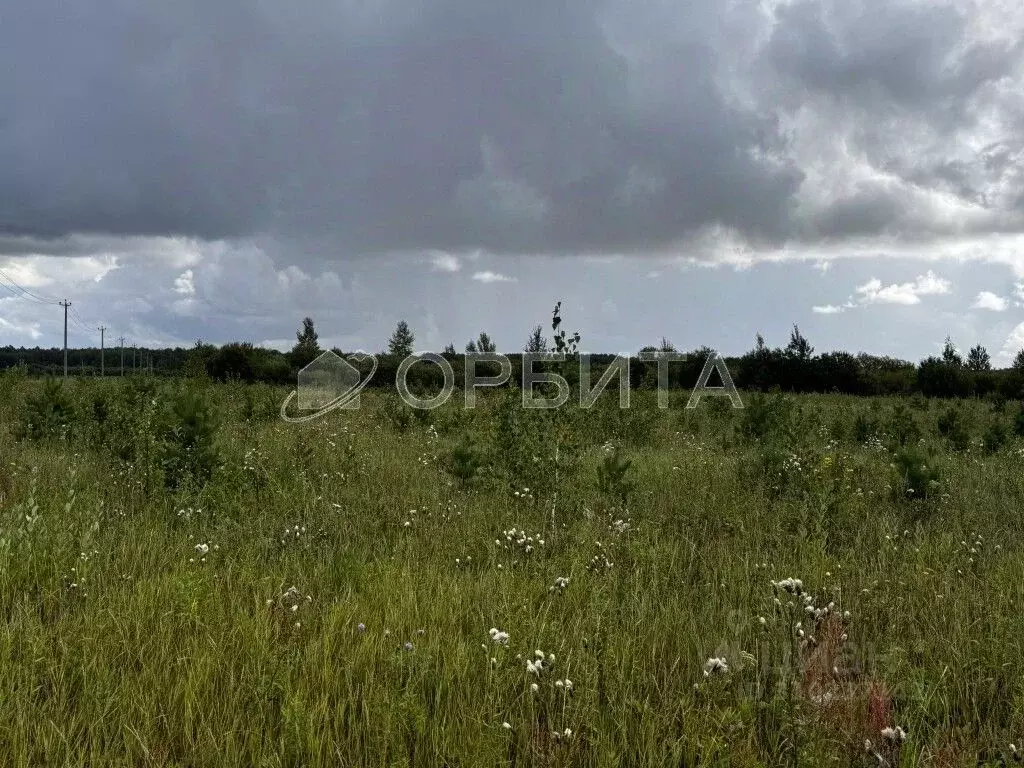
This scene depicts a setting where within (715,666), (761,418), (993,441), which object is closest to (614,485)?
(715,666)

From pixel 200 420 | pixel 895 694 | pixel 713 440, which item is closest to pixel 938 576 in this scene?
pixel 895 694

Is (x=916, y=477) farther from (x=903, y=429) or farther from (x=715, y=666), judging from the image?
(x=903, y=429)

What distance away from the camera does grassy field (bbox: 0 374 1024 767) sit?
9.40ft

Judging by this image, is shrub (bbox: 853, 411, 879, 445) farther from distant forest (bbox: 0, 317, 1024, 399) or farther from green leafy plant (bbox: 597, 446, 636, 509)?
distant forest (bbox: 0, 317, 1024, 399)

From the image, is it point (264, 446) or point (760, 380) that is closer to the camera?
point (264, 446)

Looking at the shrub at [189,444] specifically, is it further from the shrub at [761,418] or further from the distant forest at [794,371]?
the distant forest at [794,371]

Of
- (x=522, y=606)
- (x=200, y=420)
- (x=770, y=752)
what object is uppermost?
(x=200, y=420)

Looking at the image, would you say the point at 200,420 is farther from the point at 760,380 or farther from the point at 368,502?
the point at 760,380

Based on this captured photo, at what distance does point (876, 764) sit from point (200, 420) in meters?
6.65

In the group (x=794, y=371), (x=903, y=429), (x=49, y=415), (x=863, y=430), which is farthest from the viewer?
(x=794, y=371)

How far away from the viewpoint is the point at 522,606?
155 inches

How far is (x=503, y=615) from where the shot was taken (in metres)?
3.86

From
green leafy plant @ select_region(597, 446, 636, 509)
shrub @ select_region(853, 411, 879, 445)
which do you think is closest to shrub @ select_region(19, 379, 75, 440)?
green leafy plant @ select_region(597, 446, 636, 509)

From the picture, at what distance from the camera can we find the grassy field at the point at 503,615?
2.87m
